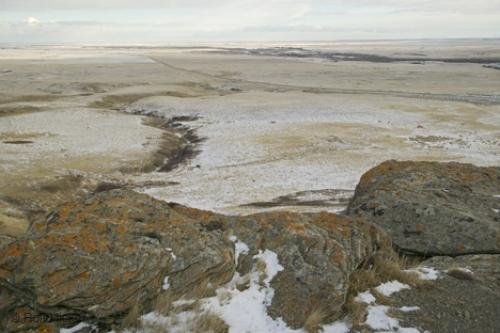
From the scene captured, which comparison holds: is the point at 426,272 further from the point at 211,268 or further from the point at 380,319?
the point at 211,268

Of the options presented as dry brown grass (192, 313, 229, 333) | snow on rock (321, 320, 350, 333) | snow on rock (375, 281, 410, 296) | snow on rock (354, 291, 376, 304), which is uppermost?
dry brown grass (192, 313, 229, 333)

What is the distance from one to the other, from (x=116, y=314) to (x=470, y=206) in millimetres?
8676

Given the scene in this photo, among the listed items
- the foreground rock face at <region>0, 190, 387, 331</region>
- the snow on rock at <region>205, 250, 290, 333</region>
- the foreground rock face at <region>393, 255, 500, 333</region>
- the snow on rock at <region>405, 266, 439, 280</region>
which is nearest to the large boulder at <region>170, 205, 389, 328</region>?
the foreground rock face at <region>0, 190, 387, 331</region>

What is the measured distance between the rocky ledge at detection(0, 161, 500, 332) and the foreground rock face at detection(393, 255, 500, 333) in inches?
0.8

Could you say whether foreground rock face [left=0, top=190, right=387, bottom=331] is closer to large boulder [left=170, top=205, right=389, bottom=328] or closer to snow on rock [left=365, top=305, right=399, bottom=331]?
large boulder [left=170, top=205, right=389, bottom=328]

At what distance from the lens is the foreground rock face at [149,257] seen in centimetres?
641

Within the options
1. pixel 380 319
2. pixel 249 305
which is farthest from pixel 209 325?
pixel 380 319

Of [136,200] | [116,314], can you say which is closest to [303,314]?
[116,314]

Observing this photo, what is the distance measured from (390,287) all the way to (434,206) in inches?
136

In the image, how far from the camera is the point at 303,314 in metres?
7.20

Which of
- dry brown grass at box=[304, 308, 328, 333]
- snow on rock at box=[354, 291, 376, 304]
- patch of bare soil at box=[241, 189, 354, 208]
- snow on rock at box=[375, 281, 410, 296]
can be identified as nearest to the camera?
dry brown grass at box=[304, 308, 328, 333]

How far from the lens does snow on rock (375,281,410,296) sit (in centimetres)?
809

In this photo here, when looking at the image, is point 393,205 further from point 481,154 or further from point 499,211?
point 481,154

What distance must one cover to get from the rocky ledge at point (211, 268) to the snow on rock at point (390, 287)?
17cm
